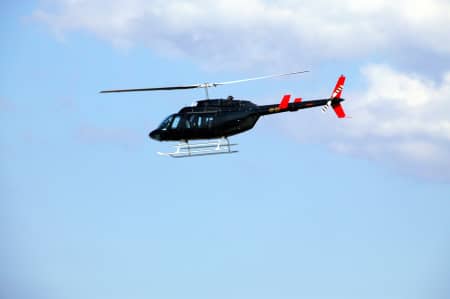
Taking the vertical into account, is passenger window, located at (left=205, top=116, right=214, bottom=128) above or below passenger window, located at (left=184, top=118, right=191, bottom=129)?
below

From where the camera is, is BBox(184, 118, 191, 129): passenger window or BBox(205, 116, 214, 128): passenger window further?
BBox(184, 118, 191, 129): passenger window

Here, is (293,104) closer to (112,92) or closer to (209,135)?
(209,135)

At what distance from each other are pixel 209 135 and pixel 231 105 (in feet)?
9.79

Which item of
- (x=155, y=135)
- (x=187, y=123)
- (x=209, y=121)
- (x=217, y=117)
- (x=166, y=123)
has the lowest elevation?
(x=209, y=121)

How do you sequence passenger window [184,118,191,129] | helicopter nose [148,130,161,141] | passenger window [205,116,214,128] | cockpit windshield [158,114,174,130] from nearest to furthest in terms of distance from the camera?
passenger window [205,116,214,128], passenger window [184,118,191,129], cockpit windshield [158,114,174,130], helicopter nose [148,130,161,141]

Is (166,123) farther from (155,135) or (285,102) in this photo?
(285,102)

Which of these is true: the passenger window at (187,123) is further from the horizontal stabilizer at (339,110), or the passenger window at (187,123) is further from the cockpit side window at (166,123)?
the horizontal stabilizer at (339,110)

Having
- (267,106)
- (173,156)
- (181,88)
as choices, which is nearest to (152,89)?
(181,88)

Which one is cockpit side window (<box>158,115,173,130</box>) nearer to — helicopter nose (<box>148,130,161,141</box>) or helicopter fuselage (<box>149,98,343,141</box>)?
helicopter fuselage (<box>149,98,343,141</box>)

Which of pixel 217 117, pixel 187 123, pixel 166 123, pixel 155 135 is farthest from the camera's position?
pixel 155 135

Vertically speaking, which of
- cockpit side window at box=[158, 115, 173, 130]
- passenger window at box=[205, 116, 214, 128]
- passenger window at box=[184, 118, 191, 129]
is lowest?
passenger window at box=[205, 116, 214, 128]

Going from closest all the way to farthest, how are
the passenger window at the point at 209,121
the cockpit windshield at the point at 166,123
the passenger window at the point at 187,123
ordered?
the passenger window at the point at 209,121
the passenger window at the point at 187,123
the cockpit windshield at the point at 166,123

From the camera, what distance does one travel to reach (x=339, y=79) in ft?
178

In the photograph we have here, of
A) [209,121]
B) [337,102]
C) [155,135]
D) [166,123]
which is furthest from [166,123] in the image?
[337,102]
